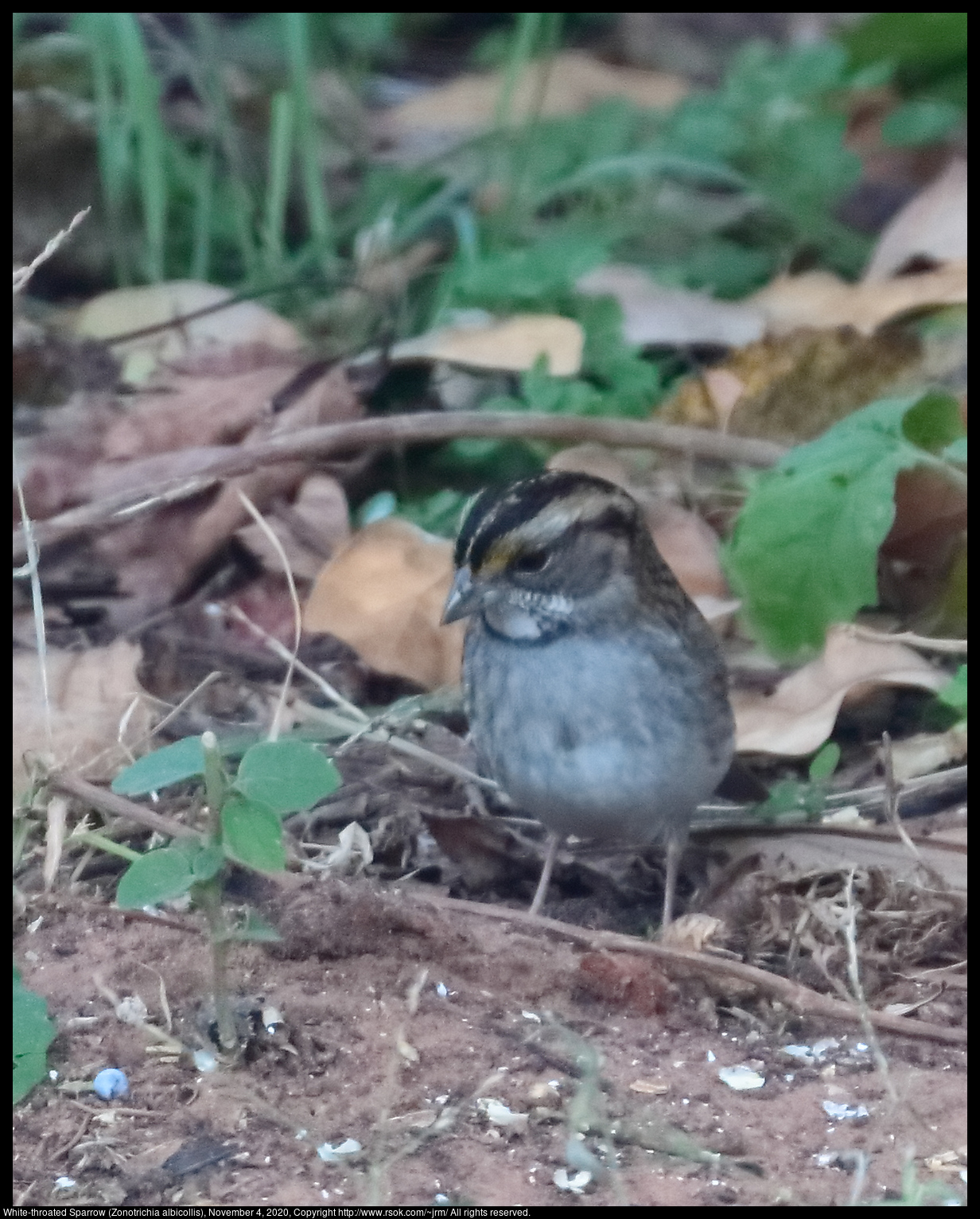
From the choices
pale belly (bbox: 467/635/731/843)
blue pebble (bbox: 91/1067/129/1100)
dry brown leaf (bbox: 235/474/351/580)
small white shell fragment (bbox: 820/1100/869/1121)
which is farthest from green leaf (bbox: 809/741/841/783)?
blue pebble (bbox: 91/1067/129/1100)

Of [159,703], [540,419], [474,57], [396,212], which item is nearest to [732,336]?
[540,419]

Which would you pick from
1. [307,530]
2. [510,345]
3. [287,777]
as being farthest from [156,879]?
[510,345]

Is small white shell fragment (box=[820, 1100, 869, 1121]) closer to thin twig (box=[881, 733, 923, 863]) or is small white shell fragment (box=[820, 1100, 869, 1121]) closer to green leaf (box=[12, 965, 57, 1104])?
thin twig (box=[881, 733, 923, 863])

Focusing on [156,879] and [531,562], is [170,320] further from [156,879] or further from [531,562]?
[156,879]

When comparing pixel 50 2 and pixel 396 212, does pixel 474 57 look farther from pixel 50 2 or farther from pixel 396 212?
pixel 50 2

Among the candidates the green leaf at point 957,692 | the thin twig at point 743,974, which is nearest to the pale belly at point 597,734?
the thin twig at point 743,974
